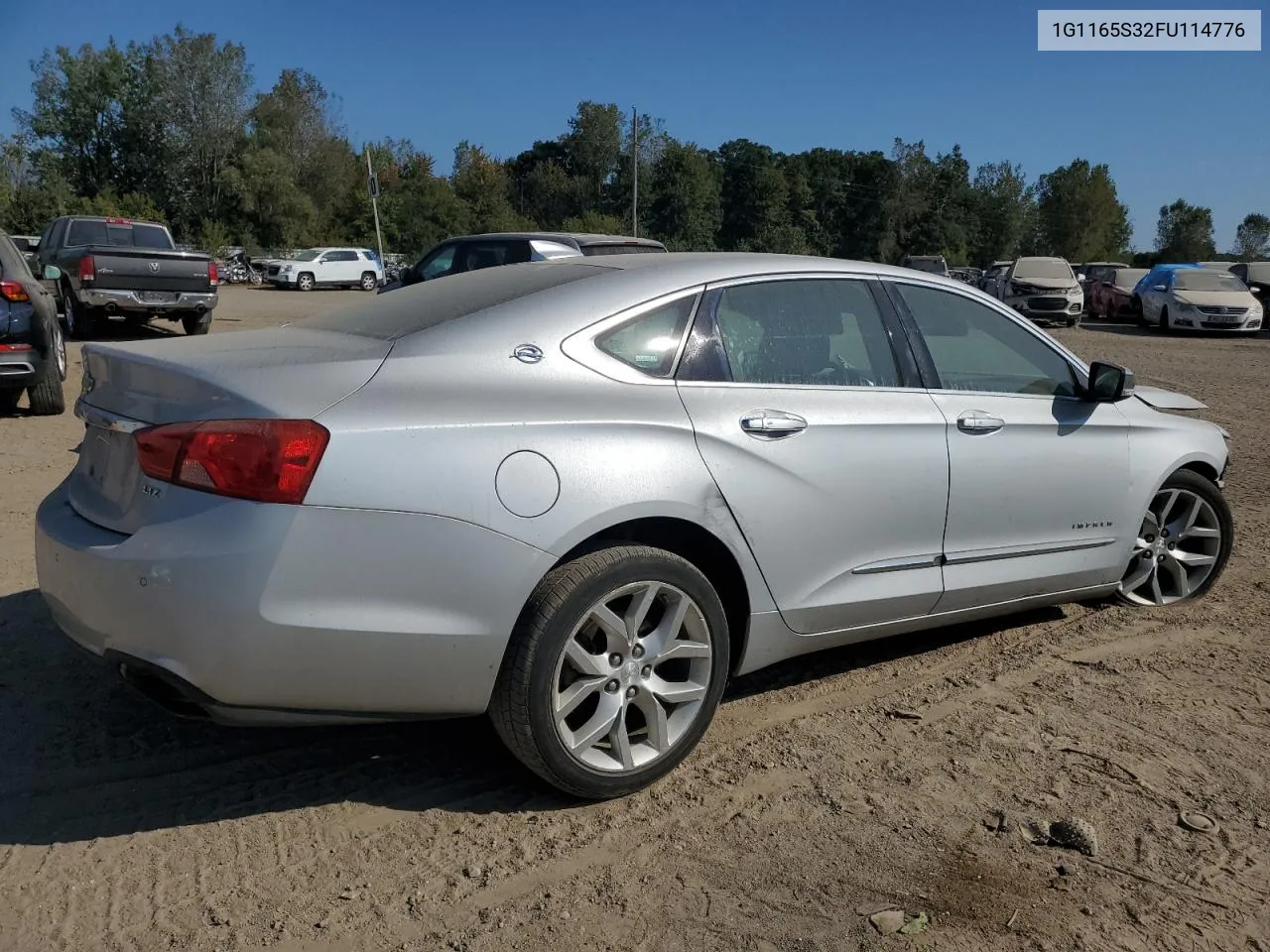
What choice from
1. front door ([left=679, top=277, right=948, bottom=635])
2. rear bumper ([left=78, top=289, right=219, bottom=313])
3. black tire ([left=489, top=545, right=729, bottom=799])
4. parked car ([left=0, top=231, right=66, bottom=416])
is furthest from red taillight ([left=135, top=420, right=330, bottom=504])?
rear bumper ([left=78, top=289, right=219, bottom=313])

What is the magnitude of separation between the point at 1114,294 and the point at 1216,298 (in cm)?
453

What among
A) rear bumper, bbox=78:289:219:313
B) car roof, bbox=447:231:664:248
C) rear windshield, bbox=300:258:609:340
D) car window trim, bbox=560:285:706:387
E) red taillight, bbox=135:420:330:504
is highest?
car roof, bbox=447:231:664:248

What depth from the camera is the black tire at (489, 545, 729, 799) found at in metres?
2.81

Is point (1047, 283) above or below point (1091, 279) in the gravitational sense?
below

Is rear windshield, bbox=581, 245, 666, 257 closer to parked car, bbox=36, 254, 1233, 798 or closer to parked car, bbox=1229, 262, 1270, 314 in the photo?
parked car, bbox=36, 254, 1233, 798

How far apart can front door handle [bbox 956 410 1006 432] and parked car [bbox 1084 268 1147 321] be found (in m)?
24.8

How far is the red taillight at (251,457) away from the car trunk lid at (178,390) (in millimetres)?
43

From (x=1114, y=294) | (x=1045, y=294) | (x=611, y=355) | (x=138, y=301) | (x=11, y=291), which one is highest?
(x=1114, y=294)

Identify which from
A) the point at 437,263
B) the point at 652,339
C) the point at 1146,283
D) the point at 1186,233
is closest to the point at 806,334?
the point at 652,339

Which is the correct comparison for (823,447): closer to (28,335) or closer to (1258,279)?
(28,335)

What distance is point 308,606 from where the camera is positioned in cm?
257

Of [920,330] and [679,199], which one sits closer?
[920,330]

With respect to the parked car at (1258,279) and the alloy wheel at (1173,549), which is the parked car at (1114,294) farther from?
the alloy wheel at (1173,549)

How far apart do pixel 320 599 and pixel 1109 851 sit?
7.18 feet
